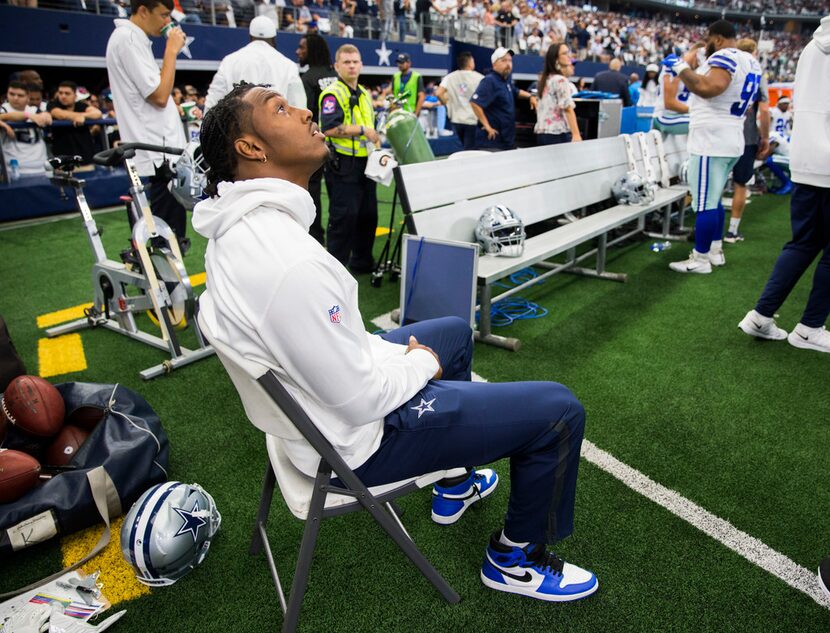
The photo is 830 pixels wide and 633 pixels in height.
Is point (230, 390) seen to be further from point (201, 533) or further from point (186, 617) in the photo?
point (186, 617)

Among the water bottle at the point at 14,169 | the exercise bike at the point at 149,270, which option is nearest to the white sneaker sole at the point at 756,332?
the exercise bike at the point at 149,270

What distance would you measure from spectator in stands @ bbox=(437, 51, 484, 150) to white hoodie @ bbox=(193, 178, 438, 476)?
711cm

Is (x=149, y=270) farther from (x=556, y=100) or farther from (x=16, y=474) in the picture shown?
(x=556, y=100)

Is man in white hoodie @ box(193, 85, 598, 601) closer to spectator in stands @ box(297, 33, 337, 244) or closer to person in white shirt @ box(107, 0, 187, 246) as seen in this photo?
person in white shirt @ box(107, 0, 187, 246)

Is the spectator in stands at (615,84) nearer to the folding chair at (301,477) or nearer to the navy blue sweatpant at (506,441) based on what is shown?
the navy blue sweatpant at (506,441)

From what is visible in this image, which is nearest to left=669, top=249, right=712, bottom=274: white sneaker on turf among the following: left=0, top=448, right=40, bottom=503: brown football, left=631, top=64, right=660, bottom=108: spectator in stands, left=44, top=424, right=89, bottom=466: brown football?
left=44, top=424, right=89, bottom=466: brown football

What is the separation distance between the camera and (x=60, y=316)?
423 centimetres

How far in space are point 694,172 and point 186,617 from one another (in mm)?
4487

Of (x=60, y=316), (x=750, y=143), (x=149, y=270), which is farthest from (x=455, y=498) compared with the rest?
(x=750, y=143)

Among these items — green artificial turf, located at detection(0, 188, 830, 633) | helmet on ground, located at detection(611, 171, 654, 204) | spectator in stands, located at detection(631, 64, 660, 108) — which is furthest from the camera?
spectator in stands, located at detection(631, 64, 660, 108)

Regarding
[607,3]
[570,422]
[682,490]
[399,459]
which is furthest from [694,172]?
[607,3]

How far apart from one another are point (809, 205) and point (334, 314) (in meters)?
3.09

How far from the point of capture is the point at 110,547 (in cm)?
207

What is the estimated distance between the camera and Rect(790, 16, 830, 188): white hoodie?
9.59ft
